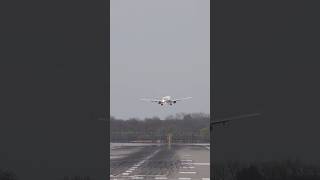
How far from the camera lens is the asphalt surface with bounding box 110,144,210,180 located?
175 feet

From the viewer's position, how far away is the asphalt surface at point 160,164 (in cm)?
5334

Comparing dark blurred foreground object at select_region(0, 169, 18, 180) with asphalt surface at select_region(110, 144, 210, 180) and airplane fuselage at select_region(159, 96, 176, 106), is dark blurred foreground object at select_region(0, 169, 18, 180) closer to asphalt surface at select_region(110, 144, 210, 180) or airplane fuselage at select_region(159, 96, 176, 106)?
asphalt surface at select_region(110, 144, 210, 180)

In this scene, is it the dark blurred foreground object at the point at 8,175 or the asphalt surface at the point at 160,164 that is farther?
the asphalt surface at the point at 160,164
